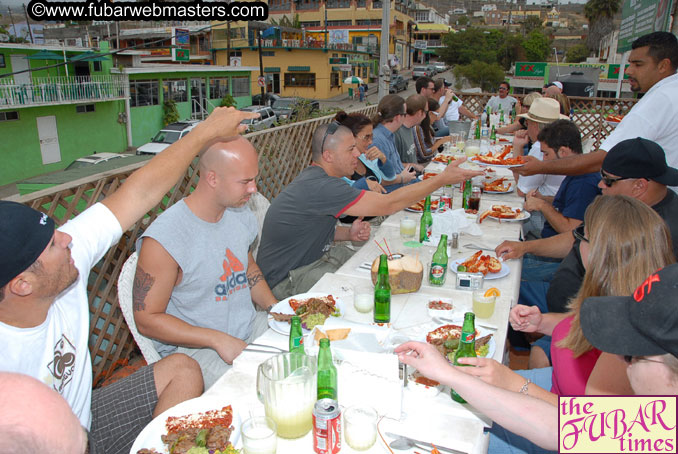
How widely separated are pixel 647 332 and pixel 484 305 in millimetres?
1200

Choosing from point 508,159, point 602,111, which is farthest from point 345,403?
point 602,111

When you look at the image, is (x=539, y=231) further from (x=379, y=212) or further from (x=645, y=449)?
(x=645, y=449)

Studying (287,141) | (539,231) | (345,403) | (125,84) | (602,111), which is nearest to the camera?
(345,403)

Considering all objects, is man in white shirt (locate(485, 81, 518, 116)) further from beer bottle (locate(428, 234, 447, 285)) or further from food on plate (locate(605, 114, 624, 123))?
beer bottle (locate(428, 234, 447, 285))

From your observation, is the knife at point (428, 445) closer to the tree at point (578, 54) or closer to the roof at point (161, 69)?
the roof at point (161, 69)

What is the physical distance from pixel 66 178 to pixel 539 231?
4416mm

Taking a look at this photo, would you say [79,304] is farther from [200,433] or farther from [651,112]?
[651,112]

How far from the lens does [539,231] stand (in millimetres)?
4629

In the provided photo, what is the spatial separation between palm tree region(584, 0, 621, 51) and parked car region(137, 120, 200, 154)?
51.9 m

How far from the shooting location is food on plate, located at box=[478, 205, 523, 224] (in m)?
3.93

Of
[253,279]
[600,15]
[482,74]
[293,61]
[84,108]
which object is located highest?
[600,15]

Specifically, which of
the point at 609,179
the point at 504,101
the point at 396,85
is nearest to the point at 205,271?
the point at 609,179

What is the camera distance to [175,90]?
93.7 feet

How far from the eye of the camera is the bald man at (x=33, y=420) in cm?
75
